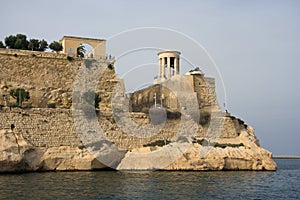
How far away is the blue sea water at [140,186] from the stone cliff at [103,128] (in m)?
1.54

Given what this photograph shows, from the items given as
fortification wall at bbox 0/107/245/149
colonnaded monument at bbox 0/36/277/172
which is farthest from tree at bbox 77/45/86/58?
fortification wall at bbox 0/107/245/149

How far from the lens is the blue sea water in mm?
14609

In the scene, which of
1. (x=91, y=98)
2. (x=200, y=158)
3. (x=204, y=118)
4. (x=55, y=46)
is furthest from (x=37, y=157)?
(x=204, y=118)

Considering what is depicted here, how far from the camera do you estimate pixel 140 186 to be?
16734 millimetres

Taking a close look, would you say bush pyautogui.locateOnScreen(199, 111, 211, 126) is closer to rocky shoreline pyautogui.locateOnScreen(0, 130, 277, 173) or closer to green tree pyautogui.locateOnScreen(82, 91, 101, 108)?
rocky shoreline pyautogui.locateOnScreen(0, 130, 277, 173)

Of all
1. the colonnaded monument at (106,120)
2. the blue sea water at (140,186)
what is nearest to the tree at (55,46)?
the colonnaded monument at (106,120)

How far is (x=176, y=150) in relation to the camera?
2355 centimetres

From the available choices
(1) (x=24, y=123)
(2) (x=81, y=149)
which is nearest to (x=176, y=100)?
(2) (x=81, y=149)

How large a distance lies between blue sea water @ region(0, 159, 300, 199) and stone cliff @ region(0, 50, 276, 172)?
1.54m

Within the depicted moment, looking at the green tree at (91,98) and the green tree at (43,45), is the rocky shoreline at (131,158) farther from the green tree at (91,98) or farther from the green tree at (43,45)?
the green tree at (43,45)

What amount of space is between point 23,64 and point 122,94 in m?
6.63

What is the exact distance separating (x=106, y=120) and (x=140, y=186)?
8742 millimetres

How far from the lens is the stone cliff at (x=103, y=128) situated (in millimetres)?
22016

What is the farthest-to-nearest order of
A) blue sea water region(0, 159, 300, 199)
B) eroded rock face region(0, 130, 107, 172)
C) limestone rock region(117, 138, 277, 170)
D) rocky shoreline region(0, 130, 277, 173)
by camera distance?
limestone rock region(117, 138, 277, 170)
rocky shoreline region(0, 130, 277, 173)
eroded rock face region(0, 130, 107, 172)
blue sea water region(0, 159, 300, 199)
